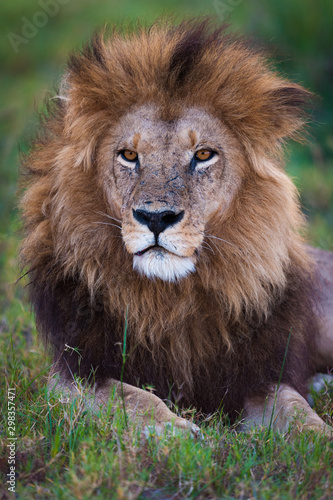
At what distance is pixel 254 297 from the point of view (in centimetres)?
325

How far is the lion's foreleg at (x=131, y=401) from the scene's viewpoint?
111 inches

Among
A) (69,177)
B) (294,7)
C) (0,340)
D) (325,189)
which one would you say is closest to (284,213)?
(69,177)

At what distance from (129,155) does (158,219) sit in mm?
480

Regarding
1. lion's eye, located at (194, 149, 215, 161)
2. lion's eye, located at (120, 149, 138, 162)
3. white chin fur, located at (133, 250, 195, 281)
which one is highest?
lion's eye, located at (194, 149, 215, 161)

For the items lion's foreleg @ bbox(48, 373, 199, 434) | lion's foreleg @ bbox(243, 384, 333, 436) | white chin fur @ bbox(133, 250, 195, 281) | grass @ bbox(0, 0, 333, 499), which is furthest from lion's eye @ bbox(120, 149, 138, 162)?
lion's foreleg @ bbox(243, 384, 333, 436)

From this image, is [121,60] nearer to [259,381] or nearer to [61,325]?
[61,325]

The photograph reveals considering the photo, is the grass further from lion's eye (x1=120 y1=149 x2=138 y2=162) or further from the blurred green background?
the blurred green background

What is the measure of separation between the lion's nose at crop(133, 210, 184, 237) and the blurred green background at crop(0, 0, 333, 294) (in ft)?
7.47

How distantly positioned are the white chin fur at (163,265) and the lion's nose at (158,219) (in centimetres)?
10

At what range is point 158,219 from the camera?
2.89 meters

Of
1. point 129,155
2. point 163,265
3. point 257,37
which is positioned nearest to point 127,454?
point 163,265

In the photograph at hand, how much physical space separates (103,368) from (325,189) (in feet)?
18.0

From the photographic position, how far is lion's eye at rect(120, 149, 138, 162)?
3.21 m

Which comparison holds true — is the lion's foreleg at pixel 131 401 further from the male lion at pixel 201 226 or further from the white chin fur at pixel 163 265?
the white chin fur at pixel 163 265
